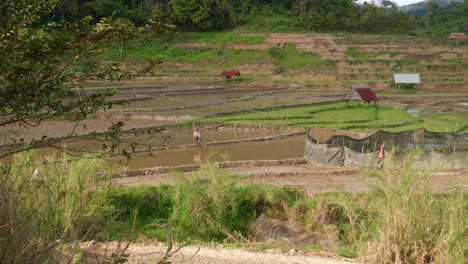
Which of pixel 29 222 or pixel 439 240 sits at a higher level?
pixel 29 222

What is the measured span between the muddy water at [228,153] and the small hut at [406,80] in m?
21.3

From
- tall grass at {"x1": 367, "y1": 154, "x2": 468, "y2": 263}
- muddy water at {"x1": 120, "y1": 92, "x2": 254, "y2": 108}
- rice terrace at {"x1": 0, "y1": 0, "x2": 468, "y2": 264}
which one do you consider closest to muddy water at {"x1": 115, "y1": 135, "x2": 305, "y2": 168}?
rice terrace at {"x1": 0, "y1": 0, "x2": 468, "y2": 264}

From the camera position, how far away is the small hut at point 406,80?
155 ft

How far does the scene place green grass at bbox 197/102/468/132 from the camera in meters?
31.4

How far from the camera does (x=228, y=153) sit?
84.7 ft

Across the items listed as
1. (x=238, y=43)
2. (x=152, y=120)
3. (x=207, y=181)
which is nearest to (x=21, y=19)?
(x=207, y=181)

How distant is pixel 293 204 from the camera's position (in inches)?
572

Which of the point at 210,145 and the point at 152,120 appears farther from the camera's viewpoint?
the point at 152,120

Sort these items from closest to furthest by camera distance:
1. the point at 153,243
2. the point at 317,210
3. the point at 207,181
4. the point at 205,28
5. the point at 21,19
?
the point at 21,19
the point at 153,243
the point at 317,210
the point at 207,181
the point at 205,28

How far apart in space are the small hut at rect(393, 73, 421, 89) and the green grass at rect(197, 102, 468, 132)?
9625 millimetres

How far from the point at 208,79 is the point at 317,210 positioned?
135 ft

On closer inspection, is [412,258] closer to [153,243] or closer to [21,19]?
[153,243]

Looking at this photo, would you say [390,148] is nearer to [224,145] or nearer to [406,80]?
[224,145]

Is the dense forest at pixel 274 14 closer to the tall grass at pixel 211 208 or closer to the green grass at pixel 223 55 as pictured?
the green grass at pixel 223 55
